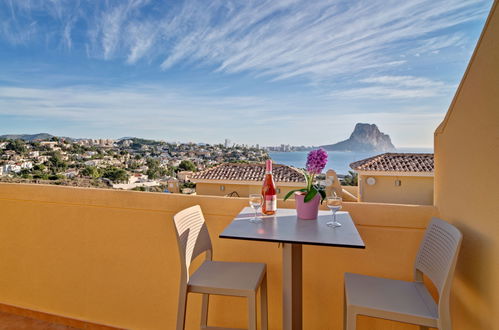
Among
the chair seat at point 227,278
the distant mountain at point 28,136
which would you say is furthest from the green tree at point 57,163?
the chair seat at point 227,278

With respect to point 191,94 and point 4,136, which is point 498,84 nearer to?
point 4,136

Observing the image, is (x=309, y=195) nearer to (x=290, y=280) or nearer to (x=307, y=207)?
(x=307, y=207)

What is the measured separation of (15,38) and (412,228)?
713 centimetres

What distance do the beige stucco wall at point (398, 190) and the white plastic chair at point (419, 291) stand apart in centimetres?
516

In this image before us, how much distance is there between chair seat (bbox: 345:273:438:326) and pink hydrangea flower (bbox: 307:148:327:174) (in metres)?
0.54

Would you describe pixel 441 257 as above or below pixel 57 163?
below

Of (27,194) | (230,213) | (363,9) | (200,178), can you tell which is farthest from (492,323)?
(200,178)

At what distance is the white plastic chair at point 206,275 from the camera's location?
4.18 ft

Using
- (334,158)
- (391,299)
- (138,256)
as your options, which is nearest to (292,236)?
(391,299)

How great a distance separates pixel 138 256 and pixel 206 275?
851 millimetres

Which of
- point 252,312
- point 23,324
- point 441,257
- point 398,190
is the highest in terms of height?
point 441,257

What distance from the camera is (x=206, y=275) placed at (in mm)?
1409

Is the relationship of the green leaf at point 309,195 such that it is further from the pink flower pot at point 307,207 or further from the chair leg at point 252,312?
the chair leg at point 252,312

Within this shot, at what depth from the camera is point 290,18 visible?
544cm
